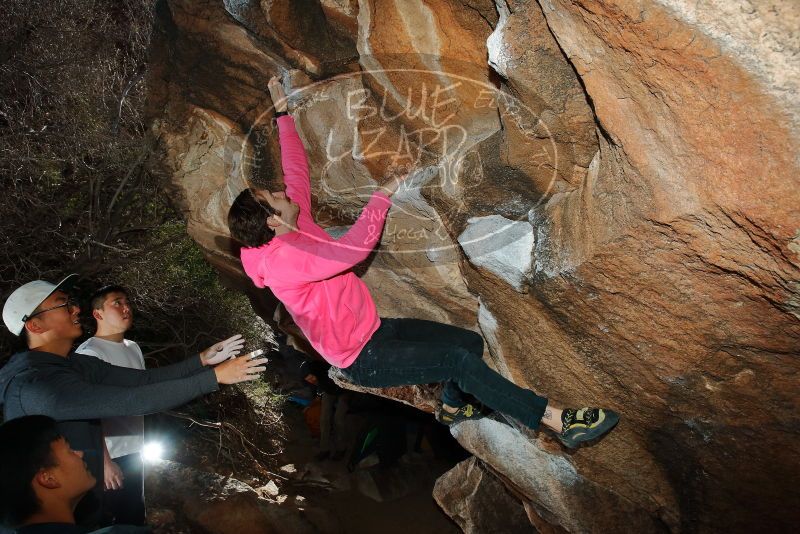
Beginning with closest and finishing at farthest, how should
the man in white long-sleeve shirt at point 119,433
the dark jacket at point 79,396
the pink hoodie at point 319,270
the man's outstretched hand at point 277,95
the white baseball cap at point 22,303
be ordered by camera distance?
the dark jacket at point 79,396 < the pink hoodie at point 319,270 < the white baseball cap at point 22,303 < the man in white long-sleeve shirt at point 119,433 < the man's outstretched hand at point 277,95

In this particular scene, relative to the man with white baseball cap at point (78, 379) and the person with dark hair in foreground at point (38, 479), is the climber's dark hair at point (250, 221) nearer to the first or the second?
the man with white baseball cap at point (78, 379)

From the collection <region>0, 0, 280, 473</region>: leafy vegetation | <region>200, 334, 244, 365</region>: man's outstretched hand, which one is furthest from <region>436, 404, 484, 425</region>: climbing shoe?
<region>0, 0, 280, 473</region>: leafy vegetation

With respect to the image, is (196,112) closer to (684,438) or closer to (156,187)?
(156,187)

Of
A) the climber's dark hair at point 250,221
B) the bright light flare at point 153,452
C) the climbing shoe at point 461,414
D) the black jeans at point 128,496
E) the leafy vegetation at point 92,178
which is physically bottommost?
the bright light flare at point 153,452

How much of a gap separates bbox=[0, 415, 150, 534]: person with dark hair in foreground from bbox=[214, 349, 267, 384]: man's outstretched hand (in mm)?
599

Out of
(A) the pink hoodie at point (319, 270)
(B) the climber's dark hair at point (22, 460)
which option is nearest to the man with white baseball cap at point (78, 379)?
(B) the climber's dark hair at point (22, 460)

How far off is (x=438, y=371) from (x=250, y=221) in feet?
4.06

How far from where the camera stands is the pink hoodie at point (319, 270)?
2.49 metres

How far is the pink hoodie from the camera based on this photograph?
249 cm

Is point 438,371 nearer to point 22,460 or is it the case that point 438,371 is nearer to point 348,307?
point 348,307

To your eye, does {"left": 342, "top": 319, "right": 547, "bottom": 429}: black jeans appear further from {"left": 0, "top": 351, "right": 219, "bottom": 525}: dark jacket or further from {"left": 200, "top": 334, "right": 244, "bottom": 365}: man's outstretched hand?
{"left": 0, "top": 351, "right": 219, "bottom": 525}: dark jacket

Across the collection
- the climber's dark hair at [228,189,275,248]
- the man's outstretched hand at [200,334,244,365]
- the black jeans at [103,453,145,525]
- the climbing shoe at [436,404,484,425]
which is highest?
the climber's dark hair at [228,189,275,248]

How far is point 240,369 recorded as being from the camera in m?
2.24

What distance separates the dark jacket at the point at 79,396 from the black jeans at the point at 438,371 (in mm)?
921
